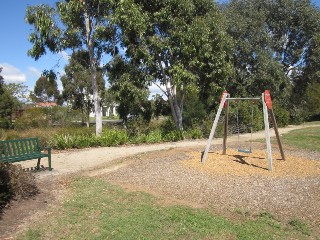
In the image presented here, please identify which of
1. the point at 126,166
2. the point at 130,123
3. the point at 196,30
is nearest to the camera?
the point at 126,166

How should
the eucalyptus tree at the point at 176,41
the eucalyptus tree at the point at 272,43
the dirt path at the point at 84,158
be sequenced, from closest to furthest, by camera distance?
the dirt path at the point at 84,158 → the eucalyptus tree at the point at 176,41 → the eucalyptus tree at the point at 272,43

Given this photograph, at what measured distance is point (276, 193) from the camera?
22.8 ft

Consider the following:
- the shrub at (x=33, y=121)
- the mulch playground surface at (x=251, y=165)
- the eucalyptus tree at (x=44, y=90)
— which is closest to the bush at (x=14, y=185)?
the mulch playground surface at (x=251, y=165)

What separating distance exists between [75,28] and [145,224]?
41.6 ft

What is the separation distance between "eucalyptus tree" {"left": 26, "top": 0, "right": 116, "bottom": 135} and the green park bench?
22.2ft

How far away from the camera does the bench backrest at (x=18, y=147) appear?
8578 mm

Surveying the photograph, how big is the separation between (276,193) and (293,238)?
212 cm

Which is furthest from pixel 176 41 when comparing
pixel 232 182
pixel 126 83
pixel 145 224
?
pixel 145 224

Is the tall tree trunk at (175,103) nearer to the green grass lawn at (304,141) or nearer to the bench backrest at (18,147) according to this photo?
the green grass lawn at (304,141)

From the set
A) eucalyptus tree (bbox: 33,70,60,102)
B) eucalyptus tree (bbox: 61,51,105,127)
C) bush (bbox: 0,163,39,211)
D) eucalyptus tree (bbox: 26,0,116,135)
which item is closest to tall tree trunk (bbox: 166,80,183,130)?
eucalyptus tree (bbox: 26,0,116,135)

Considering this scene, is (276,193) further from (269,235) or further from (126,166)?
(126,166)

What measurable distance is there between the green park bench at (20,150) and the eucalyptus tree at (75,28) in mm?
6766

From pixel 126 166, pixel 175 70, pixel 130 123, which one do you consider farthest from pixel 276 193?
pixel 130 123

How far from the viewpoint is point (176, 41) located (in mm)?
16406
